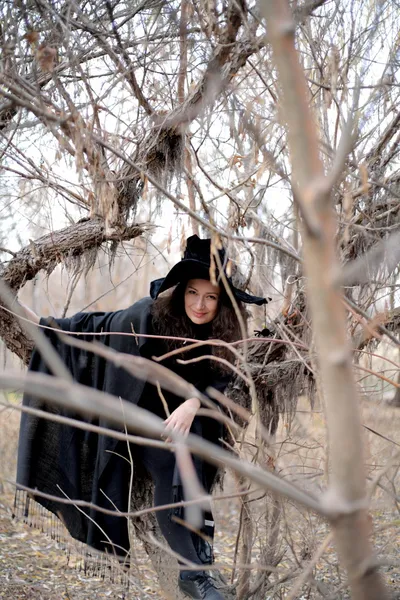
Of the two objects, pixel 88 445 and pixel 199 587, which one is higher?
pixel 88 445

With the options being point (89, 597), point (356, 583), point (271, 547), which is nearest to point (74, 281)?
point (271, 547)

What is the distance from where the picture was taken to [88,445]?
3.25m

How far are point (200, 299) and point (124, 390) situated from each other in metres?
0.59

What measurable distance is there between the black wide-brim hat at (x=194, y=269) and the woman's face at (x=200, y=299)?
0.05 m

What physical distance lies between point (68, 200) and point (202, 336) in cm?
104

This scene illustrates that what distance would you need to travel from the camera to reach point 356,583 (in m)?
0.87

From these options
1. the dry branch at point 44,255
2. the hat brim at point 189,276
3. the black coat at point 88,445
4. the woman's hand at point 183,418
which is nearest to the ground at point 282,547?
the black coat at point 88,445

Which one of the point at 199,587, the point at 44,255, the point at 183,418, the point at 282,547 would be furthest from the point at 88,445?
the point at 282,547

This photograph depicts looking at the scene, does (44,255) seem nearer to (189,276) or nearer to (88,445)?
(189,276)

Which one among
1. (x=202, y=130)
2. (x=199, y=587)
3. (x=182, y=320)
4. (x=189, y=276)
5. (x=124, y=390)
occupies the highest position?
(x=202, y=130)

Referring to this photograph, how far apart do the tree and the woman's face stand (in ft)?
0.87

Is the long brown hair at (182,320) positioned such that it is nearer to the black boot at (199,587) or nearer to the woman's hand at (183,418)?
the woman's hand at (183,418)

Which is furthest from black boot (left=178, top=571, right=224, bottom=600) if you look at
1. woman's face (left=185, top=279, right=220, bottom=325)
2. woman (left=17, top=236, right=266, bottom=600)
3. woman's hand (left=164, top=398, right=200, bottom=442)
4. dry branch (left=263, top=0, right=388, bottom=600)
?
dry branch (left=263, top=0, right=388, bottom=600)

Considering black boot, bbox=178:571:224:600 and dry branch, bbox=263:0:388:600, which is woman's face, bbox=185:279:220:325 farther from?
dry branch, bbox=263:0:388:600
